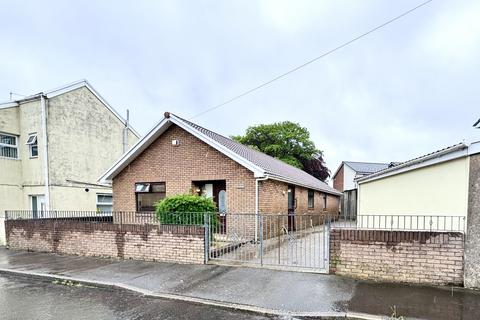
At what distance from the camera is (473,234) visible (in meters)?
5.16

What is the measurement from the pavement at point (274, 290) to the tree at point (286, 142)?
101 ft

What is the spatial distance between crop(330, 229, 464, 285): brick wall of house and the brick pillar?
10cm

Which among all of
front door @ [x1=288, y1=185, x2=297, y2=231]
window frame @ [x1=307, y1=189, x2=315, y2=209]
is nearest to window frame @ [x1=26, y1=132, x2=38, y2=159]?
front door @ [x1=288, y1=185, x2=297, y2=231]

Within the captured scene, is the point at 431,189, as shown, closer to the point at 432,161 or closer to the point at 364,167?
the point at 432,161

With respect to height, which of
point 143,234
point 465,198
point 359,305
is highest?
point 465,198

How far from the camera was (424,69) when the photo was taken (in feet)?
40.1

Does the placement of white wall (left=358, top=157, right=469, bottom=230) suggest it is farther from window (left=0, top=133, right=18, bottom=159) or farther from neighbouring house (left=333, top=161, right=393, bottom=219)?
window (left=0, top=133, right=18, bottom=159)

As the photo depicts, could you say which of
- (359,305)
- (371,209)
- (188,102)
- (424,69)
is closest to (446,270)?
(359,305)

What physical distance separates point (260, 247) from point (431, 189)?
4.47 meters

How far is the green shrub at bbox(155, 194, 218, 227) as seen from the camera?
8.26 m

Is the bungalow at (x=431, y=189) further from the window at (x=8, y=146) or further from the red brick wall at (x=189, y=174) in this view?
the window at (x=8, y=146)

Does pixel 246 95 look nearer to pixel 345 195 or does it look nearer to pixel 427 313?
pixel 427 313

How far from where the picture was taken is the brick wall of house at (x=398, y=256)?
17.5 ft

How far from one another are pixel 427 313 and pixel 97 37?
A: 50.0 ft
